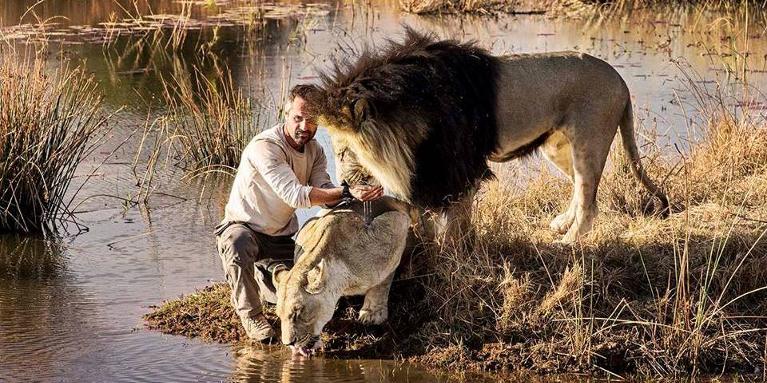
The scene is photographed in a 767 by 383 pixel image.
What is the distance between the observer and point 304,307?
241 inches

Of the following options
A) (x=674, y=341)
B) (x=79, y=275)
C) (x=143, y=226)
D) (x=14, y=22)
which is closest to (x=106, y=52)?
(x=14, y=22)

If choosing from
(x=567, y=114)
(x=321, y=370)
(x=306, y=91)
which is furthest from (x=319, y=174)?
(x=567, y=114)

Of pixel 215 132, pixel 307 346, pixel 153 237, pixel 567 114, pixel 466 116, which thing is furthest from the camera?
pixel 215 132

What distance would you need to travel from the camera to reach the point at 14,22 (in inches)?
641

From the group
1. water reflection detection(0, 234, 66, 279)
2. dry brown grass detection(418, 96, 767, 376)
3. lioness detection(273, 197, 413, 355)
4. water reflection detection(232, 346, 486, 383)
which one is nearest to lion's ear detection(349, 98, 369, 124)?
lioness detection(273, 197, 413, 355)

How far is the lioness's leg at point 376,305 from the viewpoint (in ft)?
21.5

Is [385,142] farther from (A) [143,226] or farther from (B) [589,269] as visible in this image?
(A) [143,226]

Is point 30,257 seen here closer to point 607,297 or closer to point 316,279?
point 316,279

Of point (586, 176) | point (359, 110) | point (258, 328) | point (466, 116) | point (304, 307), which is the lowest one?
point (258, 328)

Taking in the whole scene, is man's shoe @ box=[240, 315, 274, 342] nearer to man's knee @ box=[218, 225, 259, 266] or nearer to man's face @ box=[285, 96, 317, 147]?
man's knee @ box=[218, 225, 259, 266]

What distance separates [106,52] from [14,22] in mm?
1438

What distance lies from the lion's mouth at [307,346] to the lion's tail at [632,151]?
8.38 feet

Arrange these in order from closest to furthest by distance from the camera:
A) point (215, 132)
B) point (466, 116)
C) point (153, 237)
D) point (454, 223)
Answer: point (466, 116), point (454, 223), point (153, 237), point (215, 132)

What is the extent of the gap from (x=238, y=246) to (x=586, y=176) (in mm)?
2187
